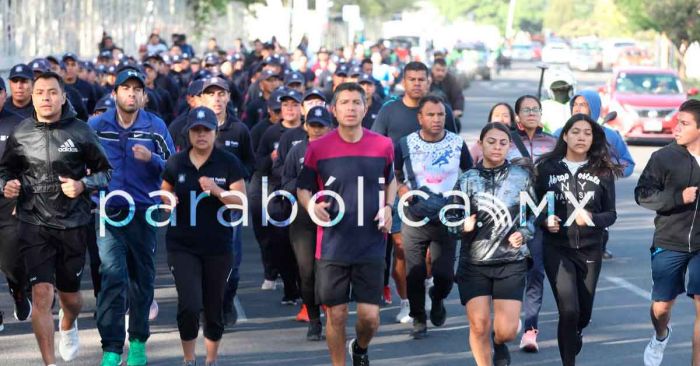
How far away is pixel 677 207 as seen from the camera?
8945 mm

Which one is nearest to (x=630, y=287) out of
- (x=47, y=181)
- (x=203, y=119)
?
(x=203, y=119)

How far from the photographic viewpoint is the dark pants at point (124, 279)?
9.20m

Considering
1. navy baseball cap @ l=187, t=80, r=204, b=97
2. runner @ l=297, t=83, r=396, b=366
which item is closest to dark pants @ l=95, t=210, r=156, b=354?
runner @ l=297, t=83, r=396, b=366

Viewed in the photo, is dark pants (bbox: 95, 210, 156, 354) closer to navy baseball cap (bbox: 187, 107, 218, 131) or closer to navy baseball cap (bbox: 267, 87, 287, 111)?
navy baseball cap (bbox: 187, 107, 218, 131)

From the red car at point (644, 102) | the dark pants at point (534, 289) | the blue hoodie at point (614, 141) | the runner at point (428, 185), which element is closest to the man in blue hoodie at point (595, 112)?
the blue hoodie at point (614, 141)

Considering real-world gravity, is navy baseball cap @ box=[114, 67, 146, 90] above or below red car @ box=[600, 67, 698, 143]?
above

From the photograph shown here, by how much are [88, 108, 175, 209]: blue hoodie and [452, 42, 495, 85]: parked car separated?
52885 mm

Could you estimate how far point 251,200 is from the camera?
12.5m

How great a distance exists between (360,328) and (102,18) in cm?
3024

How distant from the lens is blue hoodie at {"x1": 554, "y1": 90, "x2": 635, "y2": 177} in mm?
10364

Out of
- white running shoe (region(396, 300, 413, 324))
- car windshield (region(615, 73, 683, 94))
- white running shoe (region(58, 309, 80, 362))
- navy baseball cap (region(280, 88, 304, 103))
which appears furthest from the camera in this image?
car windshield (region(615, 73, 683, 94))

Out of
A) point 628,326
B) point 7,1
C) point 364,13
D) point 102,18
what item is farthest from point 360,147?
point 364,13

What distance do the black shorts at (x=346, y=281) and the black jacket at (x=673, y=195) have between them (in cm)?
179

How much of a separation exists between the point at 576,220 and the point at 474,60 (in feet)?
206
